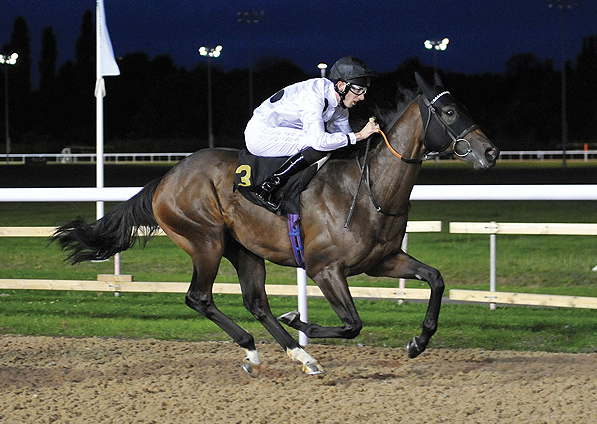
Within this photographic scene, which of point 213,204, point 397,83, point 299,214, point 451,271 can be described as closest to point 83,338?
point 213,204

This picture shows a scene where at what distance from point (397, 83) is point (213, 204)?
1.23 metres

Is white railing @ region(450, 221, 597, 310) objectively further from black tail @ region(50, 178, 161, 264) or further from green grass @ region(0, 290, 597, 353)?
black tail @ region(50, 178, 161, 264)

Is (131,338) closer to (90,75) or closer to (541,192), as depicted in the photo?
(541,192)

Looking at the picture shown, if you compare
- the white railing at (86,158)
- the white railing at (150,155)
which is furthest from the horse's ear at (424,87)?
the white railing at (86,158)

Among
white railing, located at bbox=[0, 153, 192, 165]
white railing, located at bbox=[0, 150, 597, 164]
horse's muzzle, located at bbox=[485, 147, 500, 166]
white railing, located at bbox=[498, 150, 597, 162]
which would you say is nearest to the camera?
horse's muzzle, located at bbox=[485, 147, 500, 166]

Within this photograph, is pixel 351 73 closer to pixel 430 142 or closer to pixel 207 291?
pixel 430 142

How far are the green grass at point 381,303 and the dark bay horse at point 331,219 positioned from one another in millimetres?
1032

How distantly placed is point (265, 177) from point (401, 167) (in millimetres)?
720

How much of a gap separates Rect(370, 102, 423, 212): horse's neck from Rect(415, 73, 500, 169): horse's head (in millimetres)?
69

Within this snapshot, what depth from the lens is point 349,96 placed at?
157 inches

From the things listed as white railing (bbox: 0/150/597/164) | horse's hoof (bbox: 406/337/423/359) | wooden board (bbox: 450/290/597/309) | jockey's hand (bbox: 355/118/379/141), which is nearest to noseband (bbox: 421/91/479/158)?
jockey's hand (bbox: 355/118/379/141)

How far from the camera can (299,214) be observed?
3938mm

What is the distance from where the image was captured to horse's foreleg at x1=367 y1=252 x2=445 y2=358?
3891mm

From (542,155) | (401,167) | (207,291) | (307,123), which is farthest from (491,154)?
(542,155)
